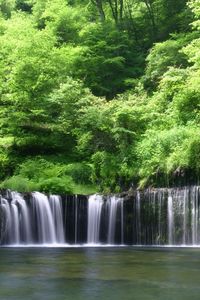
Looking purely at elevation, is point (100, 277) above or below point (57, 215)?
below

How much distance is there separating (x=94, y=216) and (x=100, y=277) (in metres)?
11.7

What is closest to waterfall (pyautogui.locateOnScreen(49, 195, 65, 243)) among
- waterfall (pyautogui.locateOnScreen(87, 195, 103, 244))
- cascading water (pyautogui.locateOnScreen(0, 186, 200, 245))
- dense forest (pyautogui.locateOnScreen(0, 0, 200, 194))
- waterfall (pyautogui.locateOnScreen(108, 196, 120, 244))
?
cascading water (pyautogui.locateOnScreen(0, 186, 200, 245))

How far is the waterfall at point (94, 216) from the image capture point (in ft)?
71.7

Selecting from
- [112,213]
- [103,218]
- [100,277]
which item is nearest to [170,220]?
[112,213]

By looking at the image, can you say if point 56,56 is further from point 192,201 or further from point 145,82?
point 192,201

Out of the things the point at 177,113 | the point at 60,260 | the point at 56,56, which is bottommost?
the point at 60,260

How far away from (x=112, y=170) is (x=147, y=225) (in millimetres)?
4420

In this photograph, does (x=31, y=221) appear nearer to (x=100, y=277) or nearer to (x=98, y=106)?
(x=98, y=106)

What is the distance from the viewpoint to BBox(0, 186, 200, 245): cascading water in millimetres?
20797

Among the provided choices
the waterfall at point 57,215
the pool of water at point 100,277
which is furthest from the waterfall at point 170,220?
the pool of water at point 100,277

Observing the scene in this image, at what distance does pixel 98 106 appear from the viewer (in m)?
27.7

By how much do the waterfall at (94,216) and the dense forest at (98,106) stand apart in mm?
2136

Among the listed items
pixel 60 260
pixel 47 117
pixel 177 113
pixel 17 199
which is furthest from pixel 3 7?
pixel 60 260

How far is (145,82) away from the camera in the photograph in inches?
1351
